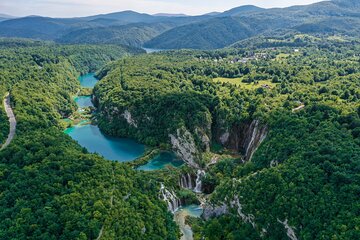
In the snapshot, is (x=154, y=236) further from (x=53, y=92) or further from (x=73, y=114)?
(x=53, y=92)

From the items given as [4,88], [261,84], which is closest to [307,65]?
[261,84]

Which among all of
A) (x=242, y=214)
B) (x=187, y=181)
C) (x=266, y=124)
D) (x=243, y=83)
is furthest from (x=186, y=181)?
(x=243, y=83)

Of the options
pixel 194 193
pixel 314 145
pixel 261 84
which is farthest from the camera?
pixel 261 84

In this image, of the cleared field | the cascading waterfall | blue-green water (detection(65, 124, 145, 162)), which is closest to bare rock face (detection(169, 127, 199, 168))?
blue-green water (detection(65, 124, 145, 162))

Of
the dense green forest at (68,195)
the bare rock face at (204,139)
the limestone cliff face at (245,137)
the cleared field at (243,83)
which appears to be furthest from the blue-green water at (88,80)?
the limestone cliff face at (245,137)

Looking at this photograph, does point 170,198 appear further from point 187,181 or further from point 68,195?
point 68,195
